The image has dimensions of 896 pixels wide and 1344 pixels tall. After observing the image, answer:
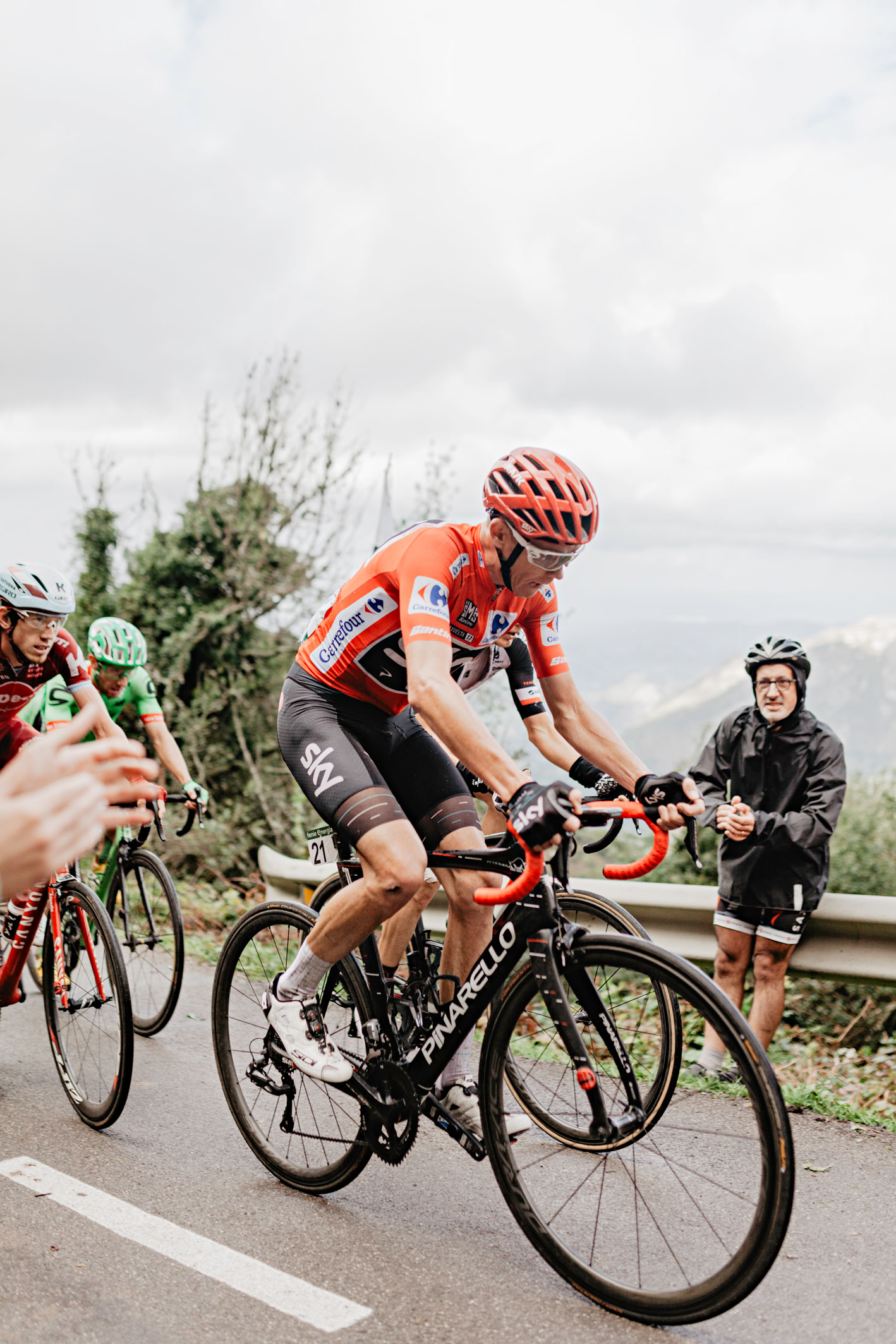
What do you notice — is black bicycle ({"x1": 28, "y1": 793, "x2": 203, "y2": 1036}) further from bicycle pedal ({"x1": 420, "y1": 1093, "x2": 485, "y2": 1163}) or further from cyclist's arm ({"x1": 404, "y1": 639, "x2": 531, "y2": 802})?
cyclist's arm ({"x1": 404, "y1": 639, "x2": 531, "y2": 802})

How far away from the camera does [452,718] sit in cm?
303

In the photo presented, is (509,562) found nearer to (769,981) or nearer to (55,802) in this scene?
(55,802)

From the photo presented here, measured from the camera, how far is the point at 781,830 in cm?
493

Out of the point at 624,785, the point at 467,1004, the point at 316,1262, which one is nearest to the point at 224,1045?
the point at 316,1262

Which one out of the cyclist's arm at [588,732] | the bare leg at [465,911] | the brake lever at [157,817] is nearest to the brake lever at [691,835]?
the cyclist's arm at [588,732]

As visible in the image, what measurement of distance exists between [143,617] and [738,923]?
9.93 m

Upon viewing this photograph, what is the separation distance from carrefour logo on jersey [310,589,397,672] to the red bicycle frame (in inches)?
64.5

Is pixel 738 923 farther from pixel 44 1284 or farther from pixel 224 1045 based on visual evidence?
pixel 44 1284

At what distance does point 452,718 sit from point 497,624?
2.47ft

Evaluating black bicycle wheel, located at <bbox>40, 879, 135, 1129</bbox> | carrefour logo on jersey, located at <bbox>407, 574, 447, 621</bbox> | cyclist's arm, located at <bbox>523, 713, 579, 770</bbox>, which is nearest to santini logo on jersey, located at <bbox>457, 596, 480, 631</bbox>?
carrefour logo on jersey, located at <bbox>407, 574, 447, 621</bbox>

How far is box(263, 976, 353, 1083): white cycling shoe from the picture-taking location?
3408 mm

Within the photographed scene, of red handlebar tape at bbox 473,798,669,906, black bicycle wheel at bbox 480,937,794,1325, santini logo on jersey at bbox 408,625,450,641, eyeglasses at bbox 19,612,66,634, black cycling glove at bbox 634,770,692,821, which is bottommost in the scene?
black bicycle wheel at bbox 480,937,794,1325

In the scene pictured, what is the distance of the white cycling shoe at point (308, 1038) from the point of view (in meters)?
3.41

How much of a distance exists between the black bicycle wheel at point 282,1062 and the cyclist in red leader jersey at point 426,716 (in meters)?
0.10
